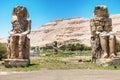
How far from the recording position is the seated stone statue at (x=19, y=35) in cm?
1573

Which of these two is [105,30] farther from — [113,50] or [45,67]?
[45,67]

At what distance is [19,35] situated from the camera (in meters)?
15.7

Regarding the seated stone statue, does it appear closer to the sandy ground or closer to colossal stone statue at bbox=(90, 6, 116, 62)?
the sandy ground

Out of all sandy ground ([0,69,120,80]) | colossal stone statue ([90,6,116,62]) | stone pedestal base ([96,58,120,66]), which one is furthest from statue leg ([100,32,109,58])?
sandy ground ([0,69,120,80])

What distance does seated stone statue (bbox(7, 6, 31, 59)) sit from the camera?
15734mm

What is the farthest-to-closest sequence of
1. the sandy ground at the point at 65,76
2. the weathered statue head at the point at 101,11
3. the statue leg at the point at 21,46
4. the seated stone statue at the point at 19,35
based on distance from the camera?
the weathered statue head at the point at 101,11 < the seated stone statue at the point at 19,35 < the statue leg at the point at 21,46 < the sandy ground at the point at 65,76

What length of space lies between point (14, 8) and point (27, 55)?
2609mm

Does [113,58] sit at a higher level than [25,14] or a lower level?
lower

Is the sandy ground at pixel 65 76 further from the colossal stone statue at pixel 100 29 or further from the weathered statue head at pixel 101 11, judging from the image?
the weathered statue head at pixel 101 11

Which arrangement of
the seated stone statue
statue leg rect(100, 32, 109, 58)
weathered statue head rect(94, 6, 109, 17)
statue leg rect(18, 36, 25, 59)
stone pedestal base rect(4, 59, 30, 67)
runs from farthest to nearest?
weathered statue head rect(94, 6, 109, 17) → statue leg rect(100, 32, 109, 58) → the seated stone statue → statue leg rect(18, 36, 25, 59) → stone pedestal base rect(4, 59, 30, 67)

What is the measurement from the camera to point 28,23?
1627 cm

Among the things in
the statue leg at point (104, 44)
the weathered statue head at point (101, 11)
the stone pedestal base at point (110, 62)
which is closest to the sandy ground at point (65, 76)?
the stone pedestal base at point (110, 62)

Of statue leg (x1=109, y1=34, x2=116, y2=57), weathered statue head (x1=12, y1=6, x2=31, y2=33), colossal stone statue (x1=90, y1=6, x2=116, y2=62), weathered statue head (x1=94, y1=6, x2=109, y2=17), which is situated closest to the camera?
statue leg (x1=109, y1=34, x2=116, y2=57)

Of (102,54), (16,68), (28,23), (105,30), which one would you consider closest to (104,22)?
(105,30)
